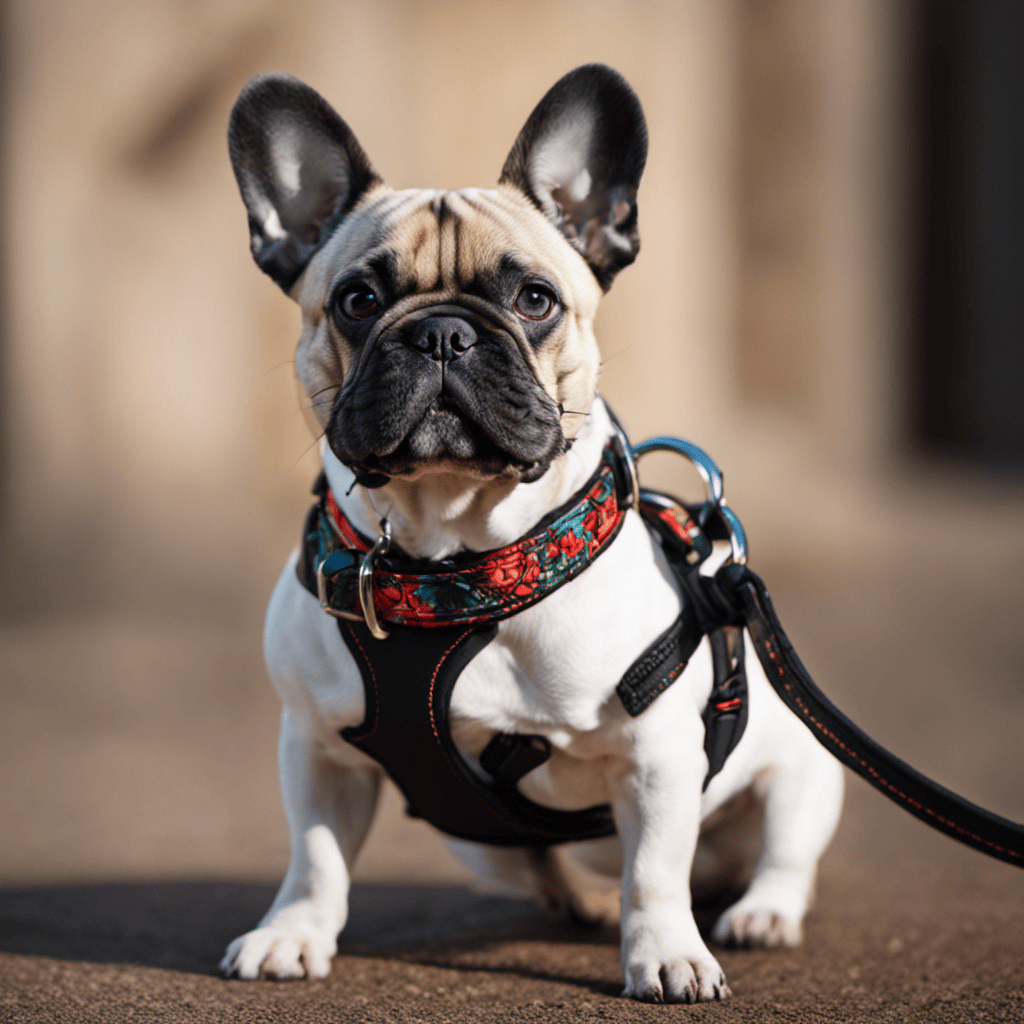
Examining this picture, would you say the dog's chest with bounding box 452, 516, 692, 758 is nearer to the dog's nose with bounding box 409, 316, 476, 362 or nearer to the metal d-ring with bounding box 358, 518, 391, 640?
the metal d-ring with bounding box 358, 518, 391, 640

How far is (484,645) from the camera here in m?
1.83

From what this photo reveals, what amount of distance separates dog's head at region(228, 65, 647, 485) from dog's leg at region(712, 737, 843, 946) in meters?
0.84

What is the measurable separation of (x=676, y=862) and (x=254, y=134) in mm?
1403

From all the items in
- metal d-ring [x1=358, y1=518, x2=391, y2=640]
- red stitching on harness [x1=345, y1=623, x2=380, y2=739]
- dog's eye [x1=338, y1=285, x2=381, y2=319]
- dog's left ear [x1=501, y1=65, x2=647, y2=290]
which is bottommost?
red stitching on harness [x1=345, y1=623, x2=380, y2=739]

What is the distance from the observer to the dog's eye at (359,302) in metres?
1.93

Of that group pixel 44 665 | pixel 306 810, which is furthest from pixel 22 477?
pixel 306 810

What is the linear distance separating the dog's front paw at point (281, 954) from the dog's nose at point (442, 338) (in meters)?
0.95

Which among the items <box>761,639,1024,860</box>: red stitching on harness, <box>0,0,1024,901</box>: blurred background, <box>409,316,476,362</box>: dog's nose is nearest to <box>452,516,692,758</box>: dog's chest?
<box>761,639,1024,860</box>: red stitching on harness

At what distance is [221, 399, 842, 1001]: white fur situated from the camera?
1.82 m

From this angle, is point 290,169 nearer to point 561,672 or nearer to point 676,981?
point 561,672

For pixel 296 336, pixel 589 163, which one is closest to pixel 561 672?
pixel 589 163

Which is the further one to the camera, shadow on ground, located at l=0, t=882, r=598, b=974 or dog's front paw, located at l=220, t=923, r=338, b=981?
shadow on ground, located at l=0, t=882, r=598, b=974

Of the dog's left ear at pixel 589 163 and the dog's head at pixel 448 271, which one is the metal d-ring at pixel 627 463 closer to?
the dog's head at pixel 448 271

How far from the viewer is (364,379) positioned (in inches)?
71.5
